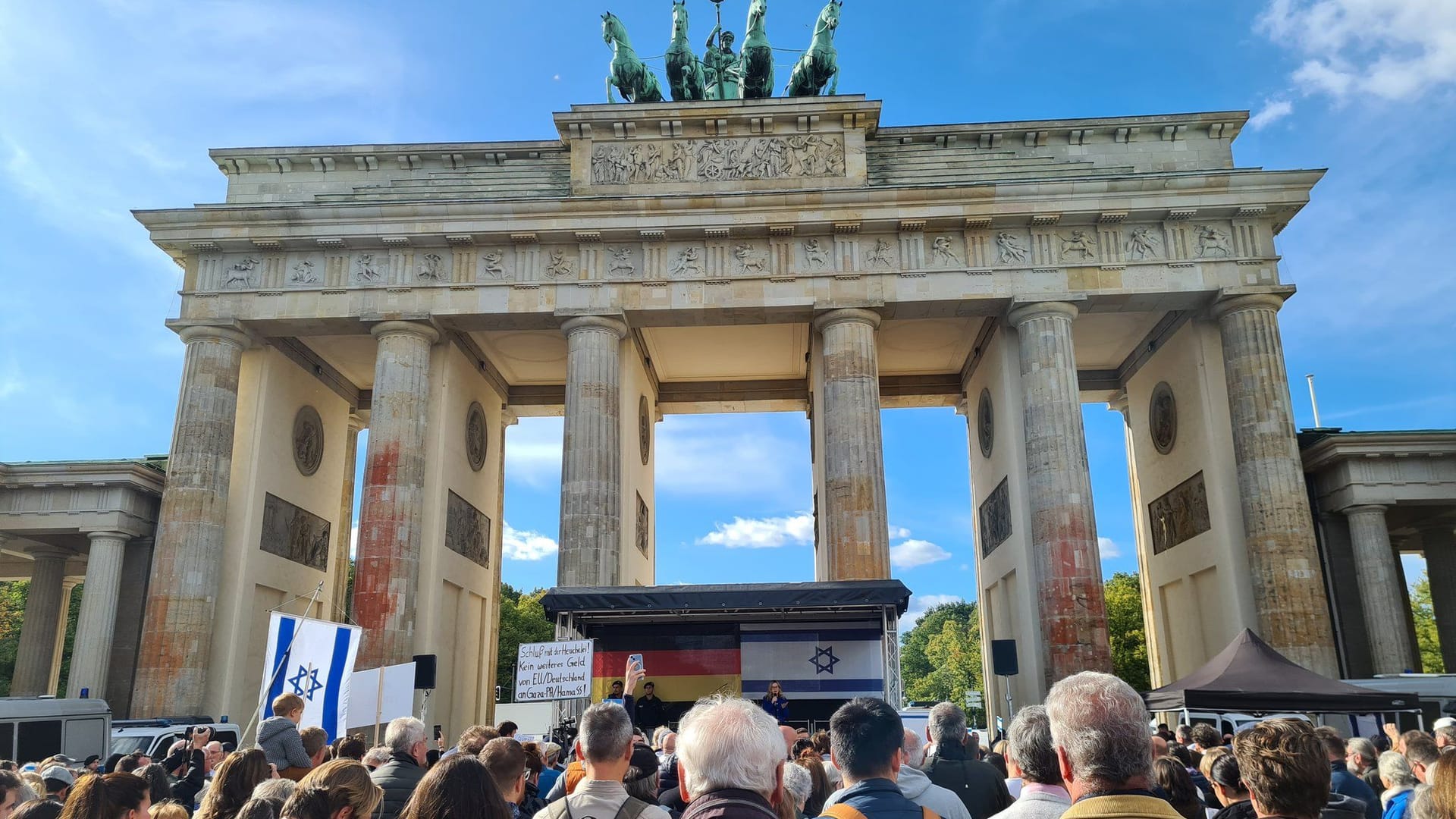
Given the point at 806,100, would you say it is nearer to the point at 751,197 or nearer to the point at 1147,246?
the point at 751,197

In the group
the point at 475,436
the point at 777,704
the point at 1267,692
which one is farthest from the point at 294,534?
the point at 1267,692

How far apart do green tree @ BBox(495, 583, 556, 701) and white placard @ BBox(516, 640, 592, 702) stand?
4760 cm

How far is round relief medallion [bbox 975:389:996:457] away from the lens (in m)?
29.7

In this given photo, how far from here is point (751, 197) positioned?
26109 mm

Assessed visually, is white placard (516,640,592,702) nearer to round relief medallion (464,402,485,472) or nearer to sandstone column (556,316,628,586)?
sandstone column (556,316,628,586)

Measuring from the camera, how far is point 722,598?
1906cm

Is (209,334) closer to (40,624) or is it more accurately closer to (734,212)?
(40,624)

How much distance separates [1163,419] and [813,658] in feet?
49.0

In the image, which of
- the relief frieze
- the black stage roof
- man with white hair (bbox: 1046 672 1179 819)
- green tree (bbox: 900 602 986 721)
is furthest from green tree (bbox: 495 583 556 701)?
man with white hair (bbox: 1046 672 1179 819)

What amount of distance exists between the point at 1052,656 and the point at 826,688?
246 inches

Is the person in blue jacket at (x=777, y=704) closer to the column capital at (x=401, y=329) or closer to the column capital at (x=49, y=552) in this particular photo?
the column capital at (x=401, y=329)

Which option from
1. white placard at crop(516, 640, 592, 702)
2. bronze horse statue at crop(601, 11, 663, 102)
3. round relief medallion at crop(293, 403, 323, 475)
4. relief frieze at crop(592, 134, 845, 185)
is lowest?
white placard at crop(516, 640, 592, 702)

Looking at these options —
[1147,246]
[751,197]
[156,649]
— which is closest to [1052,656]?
[1147,246]

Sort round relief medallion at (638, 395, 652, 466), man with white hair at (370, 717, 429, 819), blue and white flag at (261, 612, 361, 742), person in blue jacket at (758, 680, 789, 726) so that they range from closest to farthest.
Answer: man with white hair at (370, 717, 429, 819)
blue and white flag at (261, 612, 361, 742)
person in blue jacket at (758, 680, 789, 726)
round relief medallion at (638, 395, 652, 466)
